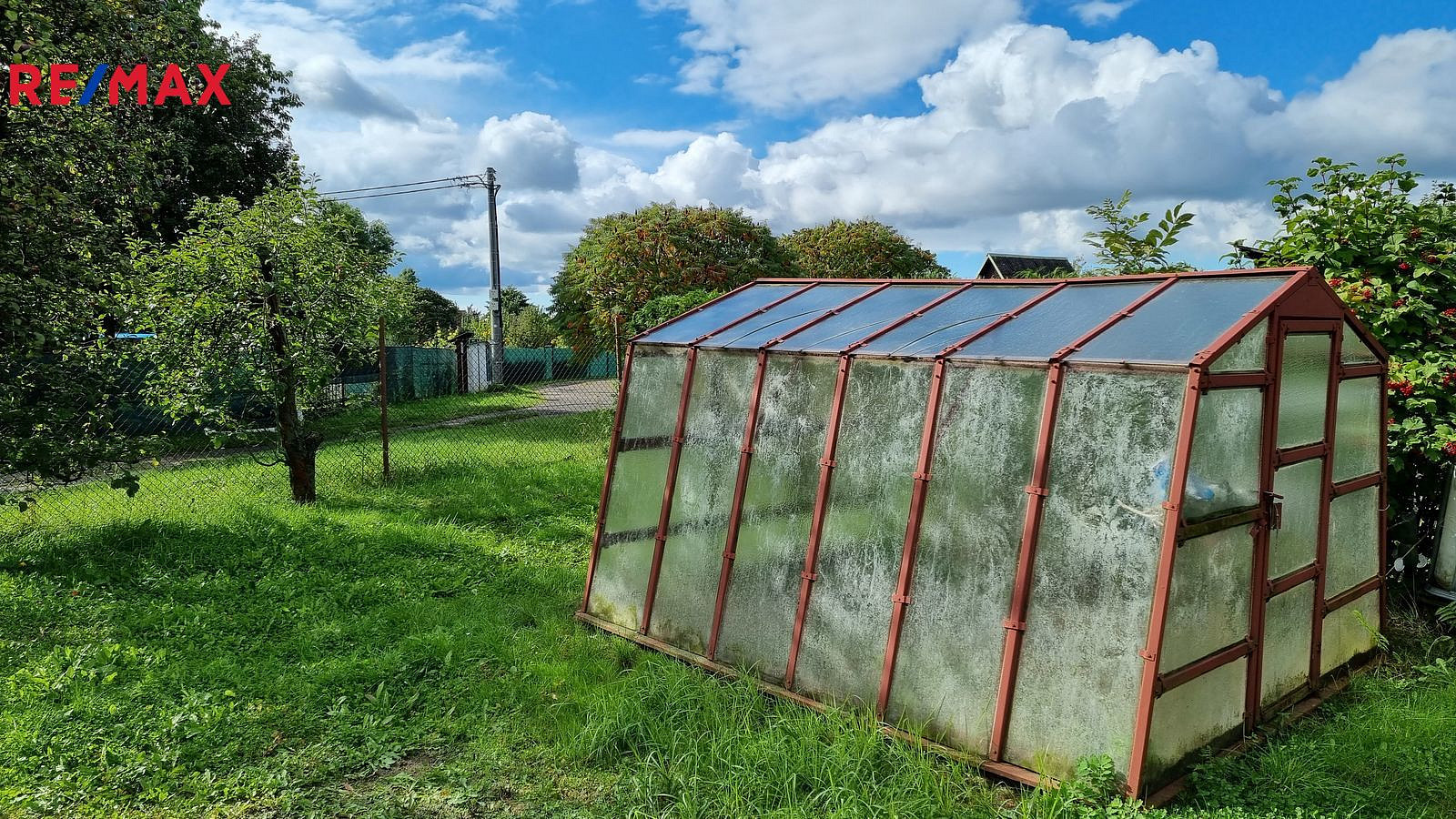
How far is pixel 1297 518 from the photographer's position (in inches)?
197

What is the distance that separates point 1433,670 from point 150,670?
8.12 m

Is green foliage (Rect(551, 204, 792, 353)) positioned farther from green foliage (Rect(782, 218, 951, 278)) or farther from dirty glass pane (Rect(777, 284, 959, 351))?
dirty glass pane (Rect(777, 284, 959, 351))

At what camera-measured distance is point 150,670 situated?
18.2 ft

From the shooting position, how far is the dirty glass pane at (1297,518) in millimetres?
4809

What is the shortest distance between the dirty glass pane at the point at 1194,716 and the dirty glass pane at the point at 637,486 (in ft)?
11.1

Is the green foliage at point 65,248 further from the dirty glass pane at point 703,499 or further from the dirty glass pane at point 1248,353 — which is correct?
the dirty glass pane at point 1248,353

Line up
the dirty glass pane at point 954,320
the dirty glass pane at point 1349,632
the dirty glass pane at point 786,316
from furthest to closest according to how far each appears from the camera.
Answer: the dirty glass pane at point 786,316
the dirty glass pane at point 1349,632
the dirty glass pane at point 954,320

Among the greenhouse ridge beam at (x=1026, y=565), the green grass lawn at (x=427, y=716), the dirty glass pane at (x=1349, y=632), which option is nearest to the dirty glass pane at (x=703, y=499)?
the green grass lawn at (x=427, y=716)

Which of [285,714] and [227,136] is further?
[227,136]

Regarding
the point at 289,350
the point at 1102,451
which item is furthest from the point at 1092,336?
the point at 289,350

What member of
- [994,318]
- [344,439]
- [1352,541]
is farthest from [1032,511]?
[344,439]

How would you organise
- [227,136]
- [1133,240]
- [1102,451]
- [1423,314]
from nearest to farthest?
[1102,451], [1423,314], [1133,240], [227,136]

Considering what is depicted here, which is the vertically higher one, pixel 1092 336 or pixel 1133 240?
pixel 1133 240

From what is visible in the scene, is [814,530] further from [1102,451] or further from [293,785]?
[293,785]
